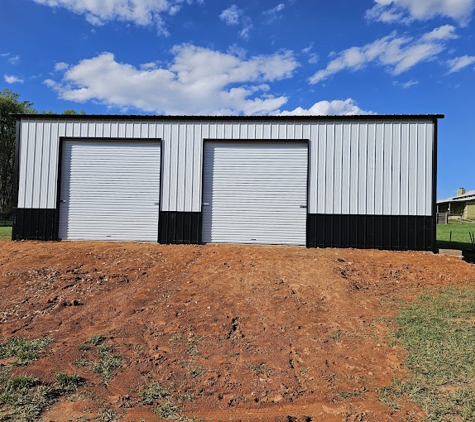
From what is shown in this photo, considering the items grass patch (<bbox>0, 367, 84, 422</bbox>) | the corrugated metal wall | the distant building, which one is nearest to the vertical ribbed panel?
the corrugated metal wall

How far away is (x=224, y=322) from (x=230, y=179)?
626cm

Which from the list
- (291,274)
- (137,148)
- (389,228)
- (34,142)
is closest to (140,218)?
(137,148)

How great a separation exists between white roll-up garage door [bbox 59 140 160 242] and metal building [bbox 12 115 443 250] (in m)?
0.03

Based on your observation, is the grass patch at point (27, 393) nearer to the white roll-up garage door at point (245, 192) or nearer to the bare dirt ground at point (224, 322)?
the bare dirt ground at point (224, 322)

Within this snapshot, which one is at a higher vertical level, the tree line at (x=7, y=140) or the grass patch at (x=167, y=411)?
the tree line at (x=7, y=140)

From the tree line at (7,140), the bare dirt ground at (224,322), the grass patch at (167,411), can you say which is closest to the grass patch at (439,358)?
the bare dirt ground at (224,322)

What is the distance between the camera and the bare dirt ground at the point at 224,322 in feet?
10.8

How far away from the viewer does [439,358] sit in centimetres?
395

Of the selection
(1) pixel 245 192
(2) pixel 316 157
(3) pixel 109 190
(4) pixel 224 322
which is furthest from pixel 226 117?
(4) pixel 224 322

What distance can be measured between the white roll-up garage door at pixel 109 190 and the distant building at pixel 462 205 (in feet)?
98.0

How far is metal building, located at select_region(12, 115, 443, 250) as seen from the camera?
33.0ft

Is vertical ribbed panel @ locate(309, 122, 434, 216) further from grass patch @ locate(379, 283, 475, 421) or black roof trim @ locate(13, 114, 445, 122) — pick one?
grass patch @ locate(379, 283, 475, 421)

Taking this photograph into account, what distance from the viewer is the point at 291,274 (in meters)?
7.18

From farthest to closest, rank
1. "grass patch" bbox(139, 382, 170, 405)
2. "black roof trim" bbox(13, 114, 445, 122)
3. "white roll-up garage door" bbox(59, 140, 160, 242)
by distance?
"white roll-up garage door" bbox(59, 140, 160, 242) < "black roof trim" bbox(13, 114, 445, 122) < "grass patch" bbox(139, 382, 170, 405)
